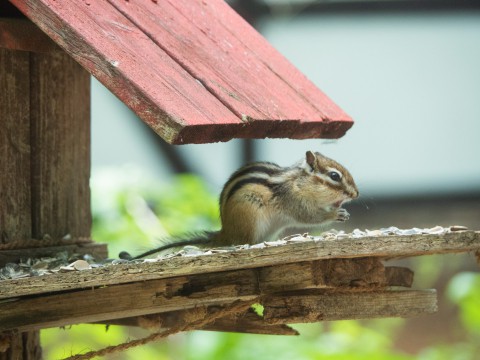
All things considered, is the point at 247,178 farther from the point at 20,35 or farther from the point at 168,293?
the point at 20,35

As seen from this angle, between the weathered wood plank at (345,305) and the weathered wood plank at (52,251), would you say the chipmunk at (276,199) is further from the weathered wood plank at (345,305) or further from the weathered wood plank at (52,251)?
the weathered wood plank at (345,305)

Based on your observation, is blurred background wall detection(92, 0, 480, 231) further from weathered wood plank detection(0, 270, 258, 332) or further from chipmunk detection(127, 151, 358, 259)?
weathered wood plank detection(0, 270, 258, 332)

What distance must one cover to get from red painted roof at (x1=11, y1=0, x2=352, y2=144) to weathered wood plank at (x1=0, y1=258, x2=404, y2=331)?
1.21ft

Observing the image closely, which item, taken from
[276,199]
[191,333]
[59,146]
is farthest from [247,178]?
[191,333]

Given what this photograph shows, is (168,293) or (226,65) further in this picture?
(226,65)

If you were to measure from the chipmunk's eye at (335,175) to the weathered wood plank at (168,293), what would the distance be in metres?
1.14

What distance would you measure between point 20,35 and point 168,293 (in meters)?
0.78

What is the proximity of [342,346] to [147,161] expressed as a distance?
1691 millimetres

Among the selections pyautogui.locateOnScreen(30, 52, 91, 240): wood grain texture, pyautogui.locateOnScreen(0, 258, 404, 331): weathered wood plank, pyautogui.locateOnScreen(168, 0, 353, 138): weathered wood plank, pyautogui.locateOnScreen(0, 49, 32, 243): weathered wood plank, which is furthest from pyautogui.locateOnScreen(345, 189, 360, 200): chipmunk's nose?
pyautogui.locateOnScreen(0, 49, 32, 243): weathered wood plank

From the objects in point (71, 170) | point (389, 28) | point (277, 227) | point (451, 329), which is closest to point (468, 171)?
point (389, 28)

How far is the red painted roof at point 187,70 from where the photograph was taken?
2.58 meters

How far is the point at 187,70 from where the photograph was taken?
2812 millimetres

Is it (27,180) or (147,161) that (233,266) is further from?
(147,161)

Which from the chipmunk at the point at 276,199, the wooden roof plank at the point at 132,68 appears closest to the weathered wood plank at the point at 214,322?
the chipmunk at the point at 276,199
